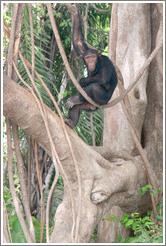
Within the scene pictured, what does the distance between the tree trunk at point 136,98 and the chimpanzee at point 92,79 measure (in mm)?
636

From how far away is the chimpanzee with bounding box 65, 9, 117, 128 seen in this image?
11.3ft

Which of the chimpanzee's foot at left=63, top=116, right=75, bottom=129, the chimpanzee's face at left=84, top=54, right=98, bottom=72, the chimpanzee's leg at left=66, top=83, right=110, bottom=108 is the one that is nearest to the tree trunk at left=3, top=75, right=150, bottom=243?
the chimpanzee's foot at left=63, top=116, right=75, bottom=129

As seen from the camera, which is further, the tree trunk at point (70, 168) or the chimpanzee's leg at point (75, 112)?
the chimpanzee's leg at point (75, 112)

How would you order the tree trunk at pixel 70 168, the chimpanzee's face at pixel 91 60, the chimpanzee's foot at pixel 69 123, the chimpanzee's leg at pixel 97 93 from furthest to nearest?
the chimpanzee's face at pixel 91 60 < the chimpanzee's leg at pixel 97 93 < the chimpanzee's foot at pixel 69 123 < the tree trunk at pixel 70 168

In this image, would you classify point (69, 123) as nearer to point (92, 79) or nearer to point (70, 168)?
point (70, 168)

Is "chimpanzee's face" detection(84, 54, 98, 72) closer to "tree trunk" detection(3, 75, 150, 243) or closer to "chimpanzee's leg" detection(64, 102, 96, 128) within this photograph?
"chimpanzee's leg" detection(64, 102, 96, 128)

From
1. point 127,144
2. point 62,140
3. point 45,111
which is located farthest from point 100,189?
point 127,144

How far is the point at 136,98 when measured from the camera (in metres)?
4.21

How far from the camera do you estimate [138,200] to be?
3896mm

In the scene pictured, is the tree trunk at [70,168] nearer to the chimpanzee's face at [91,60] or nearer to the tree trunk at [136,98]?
the tree trunk at [136,98]

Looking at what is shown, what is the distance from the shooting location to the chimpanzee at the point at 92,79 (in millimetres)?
3455

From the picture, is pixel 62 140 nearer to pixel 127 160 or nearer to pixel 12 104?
pixel 12 104

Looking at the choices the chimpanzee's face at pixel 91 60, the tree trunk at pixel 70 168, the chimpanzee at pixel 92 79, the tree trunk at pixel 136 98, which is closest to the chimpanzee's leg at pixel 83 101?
the chimpanzee at pixel 92 79

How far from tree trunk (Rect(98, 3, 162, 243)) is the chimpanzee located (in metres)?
0.64
